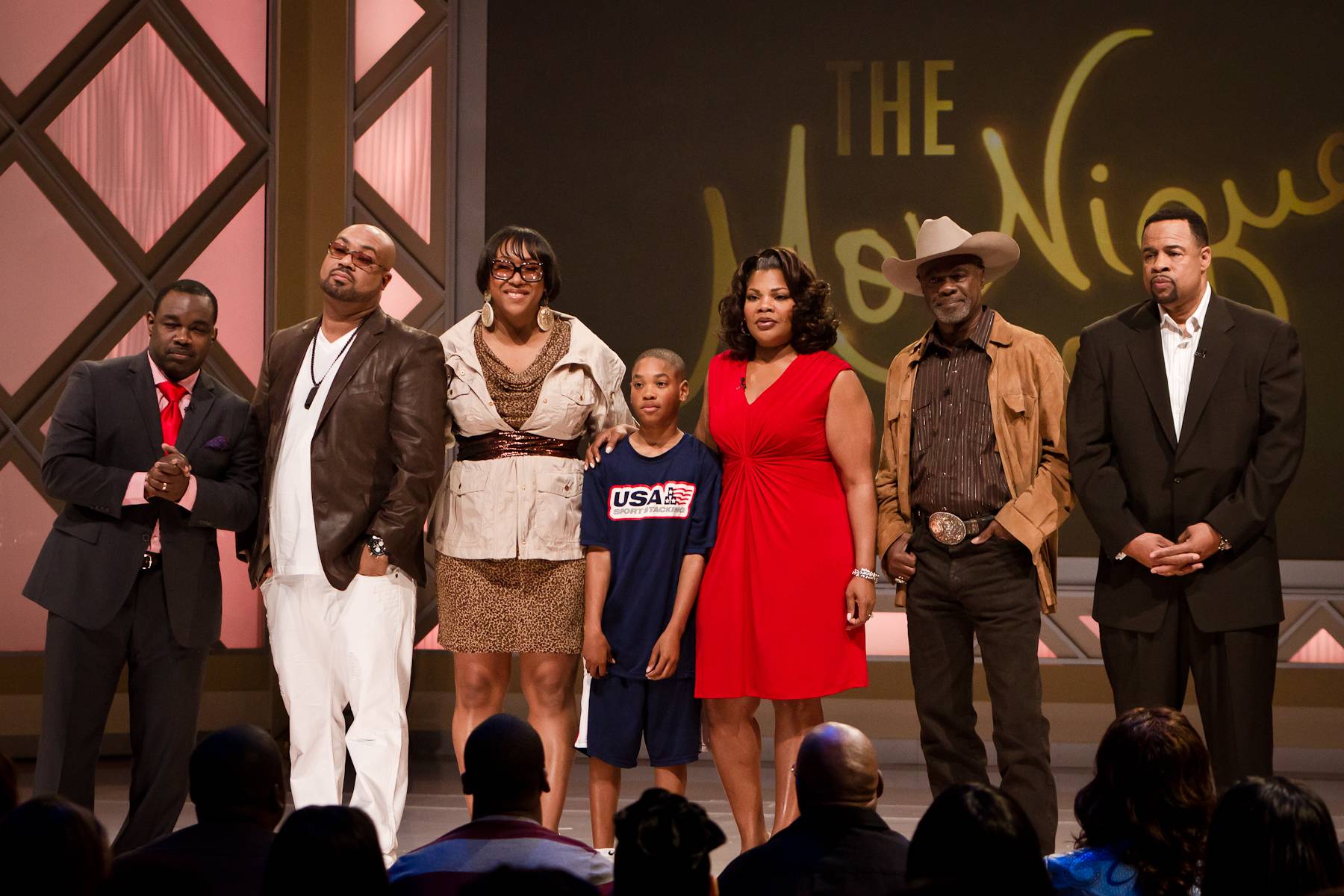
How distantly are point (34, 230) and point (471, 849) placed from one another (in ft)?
16.3

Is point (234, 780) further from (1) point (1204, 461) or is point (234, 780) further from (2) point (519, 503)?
(1) point (1204, 461)

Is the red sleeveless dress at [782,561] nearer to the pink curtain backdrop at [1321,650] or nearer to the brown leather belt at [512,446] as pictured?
the brown leather belt at [512,446]

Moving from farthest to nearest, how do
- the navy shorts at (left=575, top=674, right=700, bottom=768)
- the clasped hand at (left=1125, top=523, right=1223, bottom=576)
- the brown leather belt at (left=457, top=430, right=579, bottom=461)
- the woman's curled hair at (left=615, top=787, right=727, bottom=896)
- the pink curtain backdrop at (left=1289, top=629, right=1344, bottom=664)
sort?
the pink curtain backdrop at (left=1289, top=629, right=1344, bottom=664), the brown leather belt at (left=457, top=430, right=579, bottom=461), the navy shorts at (left=575, top=674, right=700, bottom=768), the clasped hand at (left=1125, top=523, right=1223, bottom=576), the woman's curled hair at (left=615, top=787, right=727, bottom=896)

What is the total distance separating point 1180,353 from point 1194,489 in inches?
15.6

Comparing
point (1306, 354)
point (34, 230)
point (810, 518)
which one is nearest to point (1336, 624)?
point (1306, 354)

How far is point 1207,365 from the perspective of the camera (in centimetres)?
387

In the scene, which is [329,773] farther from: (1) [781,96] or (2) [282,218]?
(1) [781,96]

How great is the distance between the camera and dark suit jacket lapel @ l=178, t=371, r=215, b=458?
4.13 meters

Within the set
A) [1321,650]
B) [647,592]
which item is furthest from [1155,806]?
[1321,650]

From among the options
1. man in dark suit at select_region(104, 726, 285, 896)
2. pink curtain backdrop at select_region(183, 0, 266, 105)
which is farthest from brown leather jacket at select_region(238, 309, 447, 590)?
pink curtain backdrop at select_region(183, 0, 266, 105)

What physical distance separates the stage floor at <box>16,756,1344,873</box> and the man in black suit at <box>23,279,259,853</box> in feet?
2.65

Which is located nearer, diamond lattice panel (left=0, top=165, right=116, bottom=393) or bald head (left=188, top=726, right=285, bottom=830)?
bald head (left=188, top=726, right=285, bottom=830)

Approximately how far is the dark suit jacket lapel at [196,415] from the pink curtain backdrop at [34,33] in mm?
2905

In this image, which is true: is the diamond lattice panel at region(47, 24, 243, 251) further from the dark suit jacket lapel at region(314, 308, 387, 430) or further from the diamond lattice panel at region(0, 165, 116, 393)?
the dark suit jacket lapel at region(314, 308, 387, 430)
